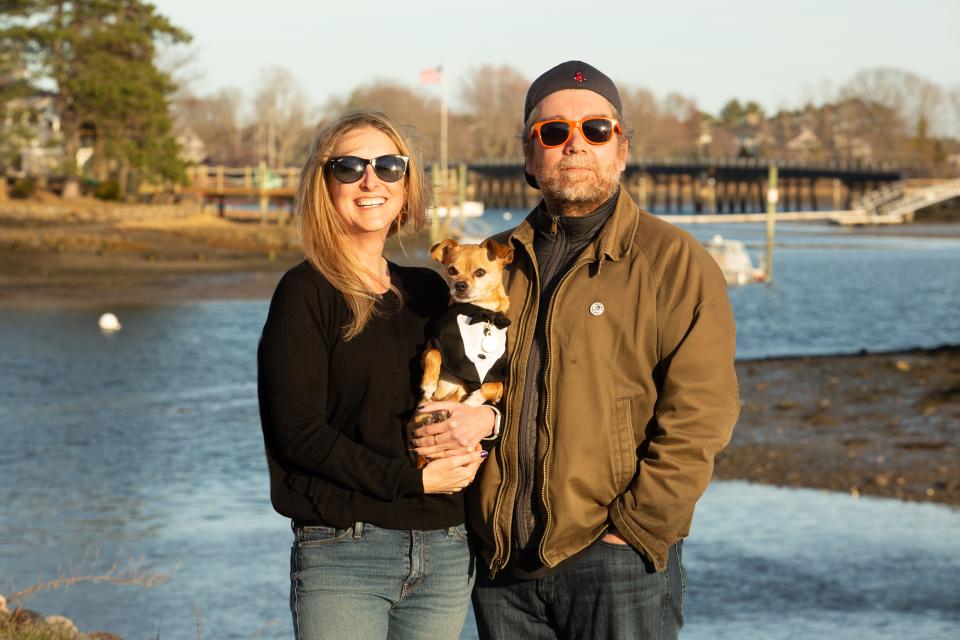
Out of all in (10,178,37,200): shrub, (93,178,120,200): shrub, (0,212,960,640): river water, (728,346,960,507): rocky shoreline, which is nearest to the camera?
(0,212,960,640): river water

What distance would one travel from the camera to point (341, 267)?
4141mm

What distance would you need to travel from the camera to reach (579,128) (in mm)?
4320

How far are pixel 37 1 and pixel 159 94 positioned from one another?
5911 millimetres

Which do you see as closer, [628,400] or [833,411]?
[628,400]

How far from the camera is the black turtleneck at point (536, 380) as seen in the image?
4.19m

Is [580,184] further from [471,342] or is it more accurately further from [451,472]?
[451,472]

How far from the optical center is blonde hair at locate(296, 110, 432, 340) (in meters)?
4.09

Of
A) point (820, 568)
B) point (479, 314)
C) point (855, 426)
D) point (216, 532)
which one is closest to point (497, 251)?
point (479, 314)

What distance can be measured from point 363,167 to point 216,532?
9339mm

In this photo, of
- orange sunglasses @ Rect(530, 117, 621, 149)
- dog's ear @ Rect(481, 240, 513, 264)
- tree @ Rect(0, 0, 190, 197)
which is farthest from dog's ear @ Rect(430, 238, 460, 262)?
tree @ Rect(0, 0, 190, 197)

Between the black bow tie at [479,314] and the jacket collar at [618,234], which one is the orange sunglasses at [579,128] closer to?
the jacket collar at [618,234]

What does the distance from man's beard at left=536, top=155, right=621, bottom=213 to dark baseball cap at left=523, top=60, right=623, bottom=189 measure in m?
0.11

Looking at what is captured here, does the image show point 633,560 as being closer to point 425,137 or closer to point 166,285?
point 425,137

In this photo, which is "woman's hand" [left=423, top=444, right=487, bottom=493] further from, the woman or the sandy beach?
the sandy beach
